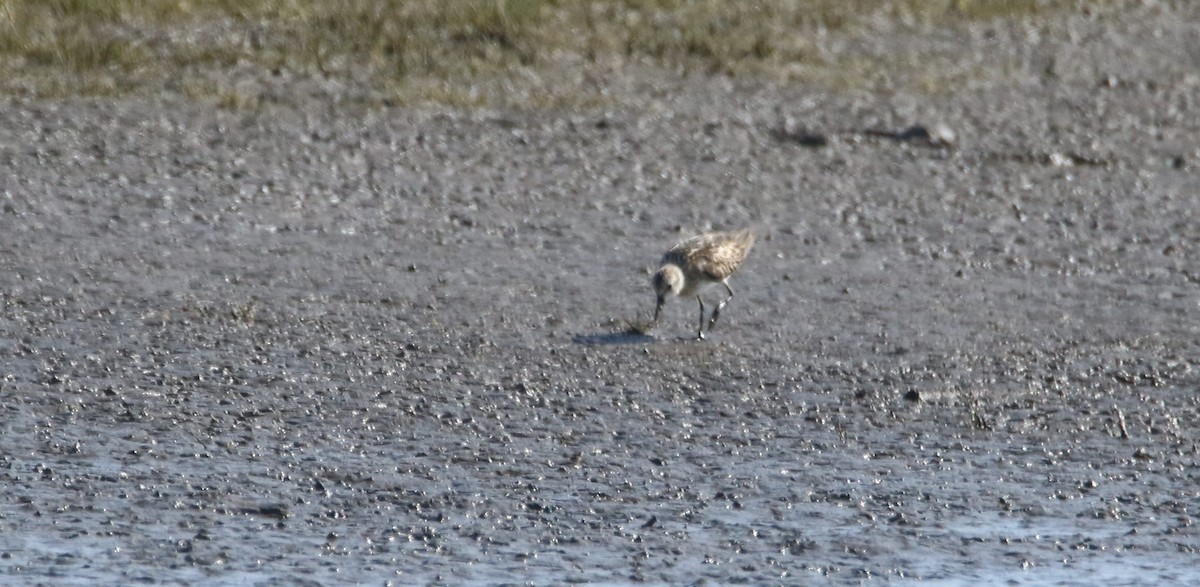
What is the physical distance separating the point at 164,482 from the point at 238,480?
23cm

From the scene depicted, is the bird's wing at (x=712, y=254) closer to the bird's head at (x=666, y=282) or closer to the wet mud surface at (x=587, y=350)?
the bird's head at (x=666, y=282)

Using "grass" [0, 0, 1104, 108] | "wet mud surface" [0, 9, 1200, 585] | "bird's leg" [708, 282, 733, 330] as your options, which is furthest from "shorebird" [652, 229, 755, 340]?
"grass" [0, 0, 1104, 108]

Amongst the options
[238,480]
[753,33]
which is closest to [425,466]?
[238,480]

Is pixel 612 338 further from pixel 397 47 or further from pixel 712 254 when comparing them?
pixel 397 47

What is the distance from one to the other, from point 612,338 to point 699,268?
1.87 feet

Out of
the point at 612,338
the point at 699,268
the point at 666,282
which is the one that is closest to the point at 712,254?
the point at 699,268

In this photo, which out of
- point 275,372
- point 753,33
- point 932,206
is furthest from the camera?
point 753,33

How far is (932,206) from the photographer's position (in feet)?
39.1

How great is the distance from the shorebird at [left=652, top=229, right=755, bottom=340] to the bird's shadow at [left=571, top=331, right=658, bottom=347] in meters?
0.23

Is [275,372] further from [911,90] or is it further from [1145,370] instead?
[911,90]

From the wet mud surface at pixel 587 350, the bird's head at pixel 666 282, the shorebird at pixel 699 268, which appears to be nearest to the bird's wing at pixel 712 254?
the shorebird at pixel 699 268

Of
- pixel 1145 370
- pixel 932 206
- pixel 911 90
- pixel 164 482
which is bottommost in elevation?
pixel 164 482

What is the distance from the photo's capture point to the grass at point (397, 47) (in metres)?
13.3

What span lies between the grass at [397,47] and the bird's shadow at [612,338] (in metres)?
4.68
